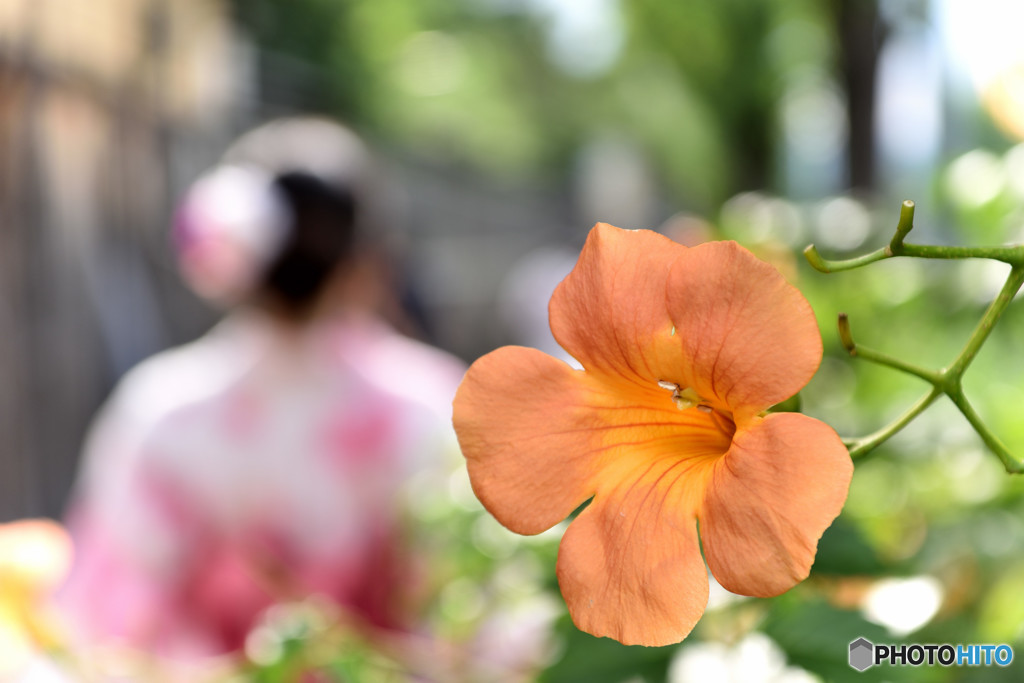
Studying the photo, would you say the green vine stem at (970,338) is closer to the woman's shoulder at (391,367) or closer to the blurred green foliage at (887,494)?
the blurred green foliage at (887,494)

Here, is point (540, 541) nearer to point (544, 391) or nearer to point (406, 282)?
point (544, 391)

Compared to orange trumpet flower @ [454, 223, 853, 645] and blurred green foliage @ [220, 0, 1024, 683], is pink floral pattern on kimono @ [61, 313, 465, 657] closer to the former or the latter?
blurred green foliage @ [220, 0, 1024, 683]

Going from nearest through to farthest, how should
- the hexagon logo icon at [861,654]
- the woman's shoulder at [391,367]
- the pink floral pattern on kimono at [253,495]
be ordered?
the hexagon logo icon at [861,654] < the pink floral pattern on kimono at [253,495] < the woman's shoulder at [391,367]

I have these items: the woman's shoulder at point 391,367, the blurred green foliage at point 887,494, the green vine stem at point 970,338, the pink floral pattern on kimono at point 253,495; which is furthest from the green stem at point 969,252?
the woman's shoulder at point 391,367

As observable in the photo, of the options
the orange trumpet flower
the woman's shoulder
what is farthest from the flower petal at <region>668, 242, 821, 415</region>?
the woman's shoulder

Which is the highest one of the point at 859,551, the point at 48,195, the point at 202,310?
the point at 859,551

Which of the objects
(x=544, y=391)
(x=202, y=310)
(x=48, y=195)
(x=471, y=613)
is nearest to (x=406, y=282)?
(x=48, y=195)

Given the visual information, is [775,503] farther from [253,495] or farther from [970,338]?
[253,495]

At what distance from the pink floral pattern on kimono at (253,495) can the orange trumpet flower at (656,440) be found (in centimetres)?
95

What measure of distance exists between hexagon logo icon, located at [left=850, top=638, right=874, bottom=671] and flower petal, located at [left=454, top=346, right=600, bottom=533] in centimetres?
21

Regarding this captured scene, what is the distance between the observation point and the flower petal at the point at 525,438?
243 millimetres

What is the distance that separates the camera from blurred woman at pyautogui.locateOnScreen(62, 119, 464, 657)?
4.14 ft

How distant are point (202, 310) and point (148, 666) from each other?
5540 millimetres

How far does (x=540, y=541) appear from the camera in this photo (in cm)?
52
